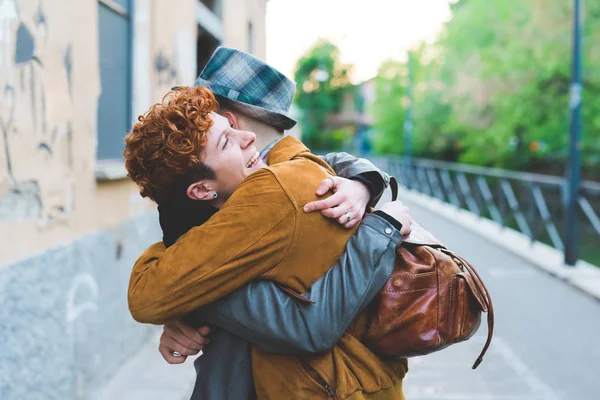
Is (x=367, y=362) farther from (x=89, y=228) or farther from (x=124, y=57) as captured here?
(x=124, y=57)

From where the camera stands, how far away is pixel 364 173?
5.27ft

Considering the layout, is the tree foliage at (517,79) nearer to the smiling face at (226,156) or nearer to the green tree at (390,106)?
the green tree at (390,106)

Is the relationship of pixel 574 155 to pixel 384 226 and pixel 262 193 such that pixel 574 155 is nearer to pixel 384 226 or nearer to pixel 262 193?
pixel 384 226

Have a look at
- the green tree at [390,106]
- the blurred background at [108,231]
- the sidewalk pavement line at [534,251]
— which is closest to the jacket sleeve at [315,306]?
the blurred background at [108,231]

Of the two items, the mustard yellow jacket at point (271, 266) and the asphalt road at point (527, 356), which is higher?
the mustard yellow jacket at point (271, 266)

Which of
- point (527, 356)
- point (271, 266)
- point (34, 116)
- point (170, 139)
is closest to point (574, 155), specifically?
point (527, 356)

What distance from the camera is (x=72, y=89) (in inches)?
149

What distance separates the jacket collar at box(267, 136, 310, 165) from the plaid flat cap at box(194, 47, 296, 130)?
0.22 feet

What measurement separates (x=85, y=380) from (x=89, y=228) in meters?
0.95

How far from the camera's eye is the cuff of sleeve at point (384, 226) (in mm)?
1470

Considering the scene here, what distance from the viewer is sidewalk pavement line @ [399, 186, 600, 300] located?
24.8 ft

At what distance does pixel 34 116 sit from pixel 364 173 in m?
2.30

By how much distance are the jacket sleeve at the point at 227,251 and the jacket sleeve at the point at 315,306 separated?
0.05 meters

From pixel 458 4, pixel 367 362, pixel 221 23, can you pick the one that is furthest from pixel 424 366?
pixel 458 4
